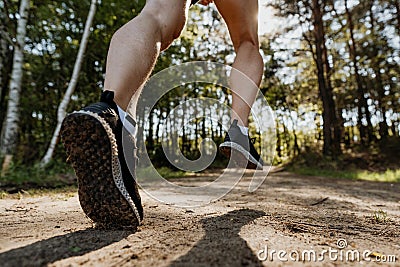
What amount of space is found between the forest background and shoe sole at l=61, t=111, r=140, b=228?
311cm

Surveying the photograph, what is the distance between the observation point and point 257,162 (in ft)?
5.08

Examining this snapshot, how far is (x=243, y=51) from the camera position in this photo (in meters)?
1.81

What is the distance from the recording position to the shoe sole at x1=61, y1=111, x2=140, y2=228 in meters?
0.93

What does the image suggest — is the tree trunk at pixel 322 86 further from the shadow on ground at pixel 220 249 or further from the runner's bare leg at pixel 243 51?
the shadow on ground at pixel 220 249

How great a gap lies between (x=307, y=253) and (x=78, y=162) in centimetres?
65

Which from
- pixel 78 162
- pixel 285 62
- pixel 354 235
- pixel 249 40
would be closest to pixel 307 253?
pixel 354 235

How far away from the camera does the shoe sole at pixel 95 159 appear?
93cm

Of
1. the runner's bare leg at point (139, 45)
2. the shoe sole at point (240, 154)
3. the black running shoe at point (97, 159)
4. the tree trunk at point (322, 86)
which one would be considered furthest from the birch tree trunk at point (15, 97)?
the tree trunk at point (322, 86)

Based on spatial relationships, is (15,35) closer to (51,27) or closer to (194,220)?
(51,27)

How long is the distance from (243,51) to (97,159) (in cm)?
113

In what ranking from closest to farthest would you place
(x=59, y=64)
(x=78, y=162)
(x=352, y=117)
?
1. (x=78, y=162)
2. (x=59, y=64)
3. (x=352, y=117)

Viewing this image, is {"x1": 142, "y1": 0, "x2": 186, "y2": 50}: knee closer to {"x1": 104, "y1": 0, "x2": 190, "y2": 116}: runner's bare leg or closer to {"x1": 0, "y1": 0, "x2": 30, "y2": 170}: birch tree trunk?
{"x1": 104, "y1": 0, "x2": 190, "y2": 116}: runner's bare leg

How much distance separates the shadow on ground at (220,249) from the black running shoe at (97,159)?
Result: 256 mm

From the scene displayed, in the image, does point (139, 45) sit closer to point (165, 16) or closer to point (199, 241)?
point (165, 16)
